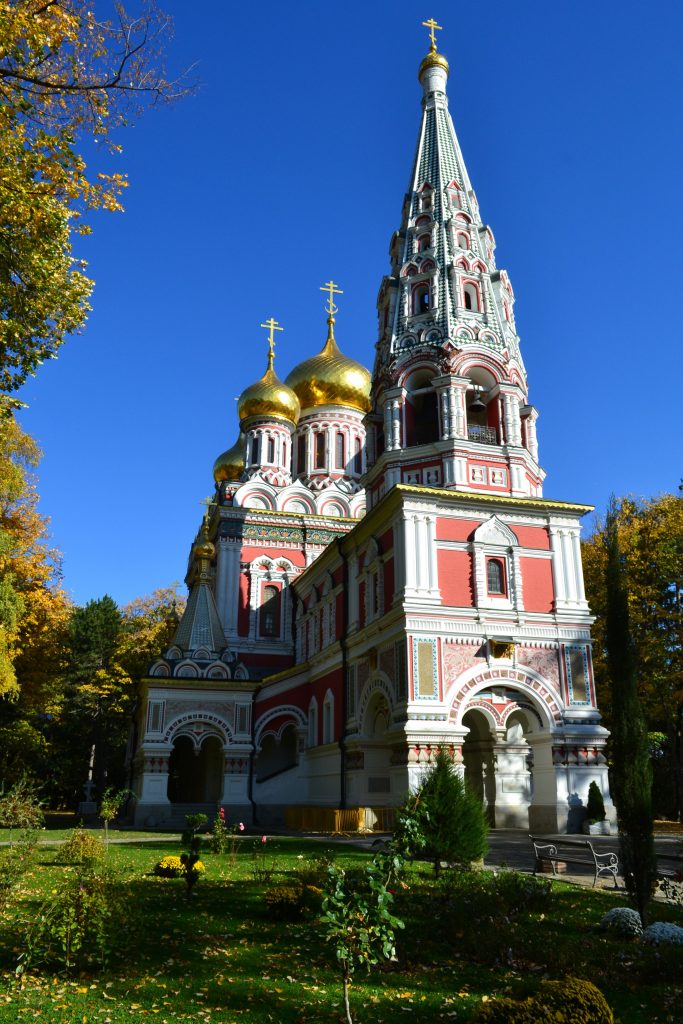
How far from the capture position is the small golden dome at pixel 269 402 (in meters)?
35.4

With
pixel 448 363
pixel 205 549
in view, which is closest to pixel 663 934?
pixel 448 363

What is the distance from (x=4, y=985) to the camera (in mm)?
5809

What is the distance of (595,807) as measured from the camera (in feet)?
59.4

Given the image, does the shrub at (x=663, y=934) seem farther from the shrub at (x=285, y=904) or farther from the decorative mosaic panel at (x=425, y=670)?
the decorative mosaic panel at (x=425, y=670)

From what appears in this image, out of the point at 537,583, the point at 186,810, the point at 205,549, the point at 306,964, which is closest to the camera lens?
the point at 306,964

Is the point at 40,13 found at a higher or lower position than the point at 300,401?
lower

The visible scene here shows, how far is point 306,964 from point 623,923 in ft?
10.6

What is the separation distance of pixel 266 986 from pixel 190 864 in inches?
140

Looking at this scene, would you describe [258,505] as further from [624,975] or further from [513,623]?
[624,975]

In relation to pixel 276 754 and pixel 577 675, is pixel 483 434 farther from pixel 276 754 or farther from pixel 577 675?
pixel 276 754

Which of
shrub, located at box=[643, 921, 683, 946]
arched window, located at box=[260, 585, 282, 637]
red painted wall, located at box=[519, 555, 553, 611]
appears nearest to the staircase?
arched window, located at box=[260, 585, 282, 637]

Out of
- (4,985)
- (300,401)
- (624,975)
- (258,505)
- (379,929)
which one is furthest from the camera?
(300,401)

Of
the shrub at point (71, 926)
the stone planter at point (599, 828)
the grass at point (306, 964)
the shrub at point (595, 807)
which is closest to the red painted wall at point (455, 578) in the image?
the shrub at point (595, 807)

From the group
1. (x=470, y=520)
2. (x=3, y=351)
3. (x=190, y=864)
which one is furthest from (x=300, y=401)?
(x=190, y=864)
